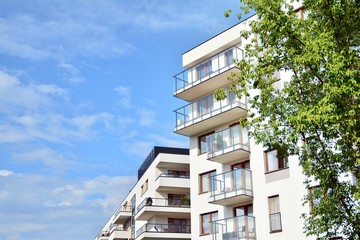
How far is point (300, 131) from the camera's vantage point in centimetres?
1527

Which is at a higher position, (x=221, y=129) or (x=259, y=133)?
(x=221, y=129)

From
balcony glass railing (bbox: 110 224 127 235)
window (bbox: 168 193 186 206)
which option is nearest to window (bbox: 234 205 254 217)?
window (bbox: 168 193 186 206)

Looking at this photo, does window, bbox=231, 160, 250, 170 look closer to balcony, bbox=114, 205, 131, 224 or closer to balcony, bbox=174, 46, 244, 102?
balcony, bbox=174, 46, 244, 102

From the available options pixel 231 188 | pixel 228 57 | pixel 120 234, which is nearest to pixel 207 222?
pixel 231 188

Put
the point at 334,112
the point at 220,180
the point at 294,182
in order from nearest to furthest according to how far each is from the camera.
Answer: the point at 334,112, the point at 294,182, the point at 220,180

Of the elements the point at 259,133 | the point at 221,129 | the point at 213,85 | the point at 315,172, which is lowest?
the point at 315,172

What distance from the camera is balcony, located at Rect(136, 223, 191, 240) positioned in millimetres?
43281

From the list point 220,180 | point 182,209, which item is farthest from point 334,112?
point 182,209

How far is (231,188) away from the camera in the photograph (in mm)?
29938

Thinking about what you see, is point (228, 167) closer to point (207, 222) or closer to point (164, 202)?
point (207, 222)

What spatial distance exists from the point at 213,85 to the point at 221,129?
265cm

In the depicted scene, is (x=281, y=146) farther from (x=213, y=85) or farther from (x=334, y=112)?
(x=213, y=85)

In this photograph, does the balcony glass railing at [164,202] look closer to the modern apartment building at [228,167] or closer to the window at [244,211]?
the modern apartment building at [228,167]

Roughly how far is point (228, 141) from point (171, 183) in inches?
591
